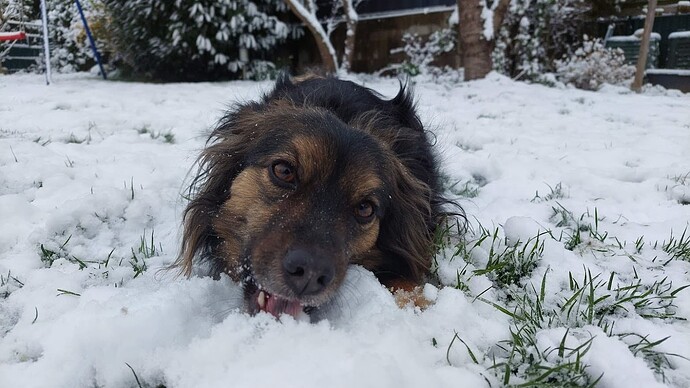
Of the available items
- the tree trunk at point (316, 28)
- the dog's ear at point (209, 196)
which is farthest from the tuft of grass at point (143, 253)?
the tree trunk at point (316, 28)

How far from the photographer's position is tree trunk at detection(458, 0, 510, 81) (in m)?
9.72

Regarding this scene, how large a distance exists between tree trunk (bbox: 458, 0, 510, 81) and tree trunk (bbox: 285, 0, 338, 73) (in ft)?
9.30

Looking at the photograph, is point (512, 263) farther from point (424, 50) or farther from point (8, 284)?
point (424, 50)

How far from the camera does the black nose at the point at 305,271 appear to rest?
183 cm

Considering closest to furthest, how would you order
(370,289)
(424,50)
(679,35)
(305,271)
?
(305,271)
(370,289)
(679,35)
(424,50)

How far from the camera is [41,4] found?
9.27m

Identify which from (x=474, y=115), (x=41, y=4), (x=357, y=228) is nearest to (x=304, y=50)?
(x=41, y=4)

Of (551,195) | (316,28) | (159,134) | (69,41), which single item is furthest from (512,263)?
(69,41)

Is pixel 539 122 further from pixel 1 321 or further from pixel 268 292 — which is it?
pixel 1 321

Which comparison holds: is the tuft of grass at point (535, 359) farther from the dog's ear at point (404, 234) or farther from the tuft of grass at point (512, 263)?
the dog's ear at point (404, 234)

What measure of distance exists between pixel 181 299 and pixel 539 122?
5.75 m

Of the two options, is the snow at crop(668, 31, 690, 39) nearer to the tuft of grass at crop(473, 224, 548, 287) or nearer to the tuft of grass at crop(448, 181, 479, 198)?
the tuft of grass at crop(448, 181, 479, 198)

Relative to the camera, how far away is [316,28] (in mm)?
10875

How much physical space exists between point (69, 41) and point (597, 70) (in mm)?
14476
